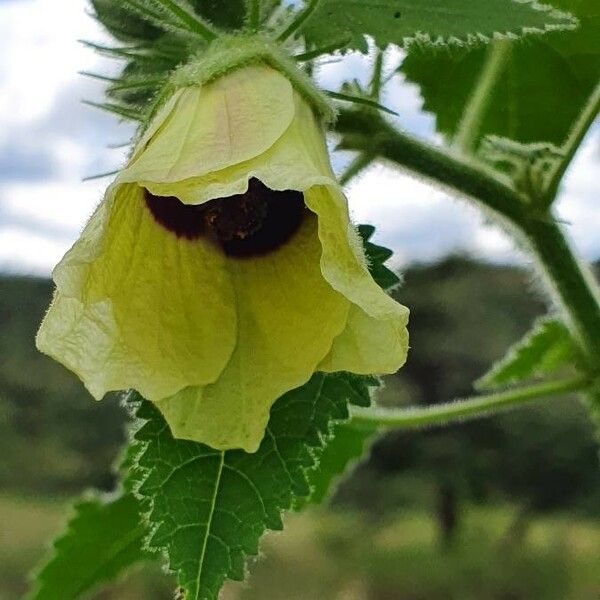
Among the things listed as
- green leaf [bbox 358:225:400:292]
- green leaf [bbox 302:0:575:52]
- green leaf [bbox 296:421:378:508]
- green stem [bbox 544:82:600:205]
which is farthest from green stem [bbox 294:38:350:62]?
green leaf [bbox 296:421:378:508]

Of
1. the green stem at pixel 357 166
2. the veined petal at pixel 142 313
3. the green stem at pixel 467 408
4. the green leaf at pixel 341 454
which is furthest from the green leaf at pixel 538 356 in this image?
the veined petal at pixel 142 313

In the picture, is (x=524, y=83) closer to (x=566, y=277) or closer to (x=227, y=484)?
(x=566, y=277)

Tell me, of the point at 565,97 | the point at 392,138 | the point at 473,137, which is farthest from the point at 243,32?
the point at 565,97

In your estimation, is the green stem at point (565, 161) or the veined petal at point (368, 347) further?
the green stem at point (565, 161)

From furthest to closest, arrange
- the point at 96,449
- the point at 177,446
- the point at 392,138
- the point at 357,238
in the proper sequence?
the point at 96,449
the point at 392,138
the point at 177,446
the point at 357,238

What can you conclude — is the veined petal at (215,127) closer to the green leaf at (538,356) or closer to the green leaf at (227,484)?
the green leaf at (227,484)

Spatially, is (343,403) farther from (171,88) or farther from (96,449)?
(96,449)

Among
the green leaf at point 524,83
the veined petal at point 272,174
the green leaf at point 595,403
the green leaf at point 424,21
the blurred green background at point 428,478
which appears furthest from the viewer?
the blurred green background at point 428,478
